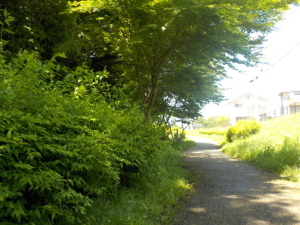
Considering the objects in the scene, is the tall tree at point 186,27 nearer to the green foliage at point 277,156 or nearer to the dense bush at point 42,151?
the green foliage at point 277,156

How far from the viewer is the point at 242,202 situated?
5875mm

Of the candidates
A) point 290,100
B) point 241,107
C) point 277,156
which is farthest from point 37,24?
point 241,107

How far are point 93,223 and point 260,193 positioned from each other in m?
4.72

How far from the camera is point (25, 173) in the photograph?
7.29 ft

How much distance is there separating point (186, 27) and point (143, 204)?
5.90 m

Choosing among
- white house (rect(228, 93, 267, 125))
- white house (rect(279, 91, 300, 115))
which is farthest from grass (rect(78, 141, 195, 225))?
white house (rect(228, 93, 267, 125))

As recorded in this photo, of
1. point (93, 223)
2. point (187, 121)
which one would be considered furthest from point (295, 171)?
point (187, 121)

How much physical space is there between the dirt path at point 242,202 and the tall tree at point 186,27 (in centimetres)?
336

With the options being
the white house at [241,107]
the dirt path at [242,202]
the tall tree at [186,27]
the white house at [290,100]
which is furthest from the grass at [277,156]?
the white house at [241,107]

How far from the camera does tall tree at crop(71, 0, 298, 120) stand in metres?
7.00

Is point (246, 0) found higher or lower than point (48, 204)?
higher

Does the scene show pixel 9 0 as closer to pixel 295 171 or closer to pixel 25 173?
pixel 25 173

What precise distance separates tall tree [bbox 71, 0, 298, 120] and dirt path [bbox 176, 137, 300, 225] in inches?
132

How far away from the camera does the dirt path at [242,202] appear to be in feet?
15.8
